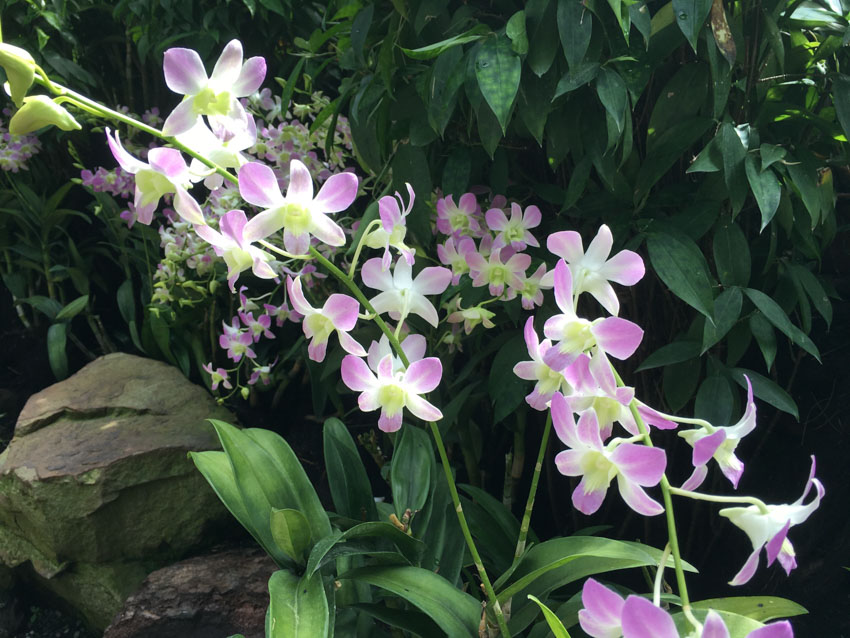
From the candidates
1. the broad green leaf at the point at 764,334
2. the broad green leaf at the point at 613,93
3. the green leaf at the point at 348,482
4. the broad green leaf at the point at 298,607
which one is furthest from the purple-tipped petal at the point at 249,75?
the broad green leaf at the point at 764,334

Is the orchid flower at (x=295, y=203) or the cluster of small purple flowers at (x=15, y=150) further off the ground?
the orchid flower at (x=295, y=203)

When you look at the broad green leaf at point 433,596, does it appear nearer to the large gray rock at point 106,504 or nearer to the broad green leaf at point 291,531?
the broad green leaf at point 291,531

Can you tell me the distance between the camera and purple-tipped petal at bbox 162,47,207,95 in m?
0.58

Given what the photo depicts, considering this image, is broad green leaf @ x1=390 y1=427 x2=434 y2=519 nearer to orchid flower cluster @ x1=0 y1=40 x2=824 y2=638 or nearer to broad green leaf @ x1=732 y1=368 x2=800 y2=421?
orchid flower cluster @ x1=0 y1=40 x2=824 y2=638

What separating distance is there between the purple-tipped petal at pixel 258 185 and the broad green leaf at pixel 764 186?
61 centimetres

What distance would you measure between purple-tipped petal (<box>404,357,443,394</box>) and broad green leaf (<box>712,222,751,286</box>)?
56 centimetres

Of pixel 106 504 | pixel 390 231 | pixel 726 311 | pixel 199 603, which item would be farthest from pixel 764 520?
pixel 106 504

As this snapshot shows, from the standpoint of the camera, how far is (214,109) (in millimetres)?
609

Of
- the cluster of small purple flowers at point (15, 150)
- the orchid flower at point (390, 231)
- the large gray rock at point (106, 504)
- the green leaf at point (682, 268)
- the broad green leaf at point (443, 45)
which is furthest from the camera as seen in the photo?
the cluster of small purple flowers at point (15, 150)

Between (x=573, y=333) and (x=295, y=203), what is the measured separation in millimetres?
265

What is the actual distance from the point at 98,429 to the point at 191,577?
48 cm

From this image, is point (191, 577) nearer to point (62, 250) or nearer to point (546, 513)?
point (546, 513)

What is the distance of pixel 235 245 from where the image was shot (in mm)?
616

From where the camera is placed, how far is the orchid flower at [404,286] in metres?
0.72
